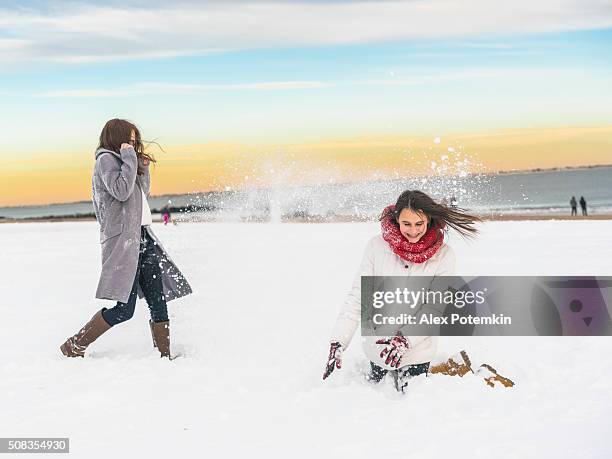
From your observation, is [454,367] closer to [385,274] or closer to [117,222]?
[385,274]

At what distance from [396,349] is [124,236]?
2.11 m

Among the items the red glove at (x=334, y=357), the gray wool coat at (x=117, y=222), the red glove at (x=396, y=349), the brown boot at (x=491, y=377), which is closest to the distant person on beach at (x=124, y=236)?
the gray wool coat at (x=117, y=222)

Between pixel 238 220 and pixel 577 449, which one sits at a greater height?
pixel 238 220

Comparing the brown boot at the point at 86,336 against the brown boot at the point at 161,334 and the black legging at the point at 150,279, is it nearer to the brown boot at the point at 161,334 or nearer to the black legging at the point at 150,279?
the black legging at the point at 150,279

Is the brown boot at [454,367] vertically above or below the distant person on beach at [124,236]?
below

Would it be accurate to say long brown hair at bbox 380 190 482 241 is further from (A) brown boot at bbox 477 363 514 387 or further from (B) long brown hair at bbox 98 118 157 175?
(B) long brown hair at bbox 98 118 157 175

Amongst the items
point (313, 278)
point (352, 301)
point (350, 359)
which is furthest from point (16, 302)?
point (352, 301)

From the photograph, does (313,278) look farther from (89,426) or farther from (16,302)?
(89,426)

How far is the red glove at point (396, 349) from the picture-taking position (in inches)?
171

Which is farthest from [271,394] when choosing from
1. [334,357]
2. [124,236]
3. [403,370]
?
[124,236]

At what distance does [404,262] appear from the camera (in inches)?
173

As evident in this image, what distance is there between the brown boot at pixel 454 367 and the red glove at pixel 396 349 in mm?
334

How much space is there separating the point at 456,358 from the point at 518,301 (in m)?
3.02

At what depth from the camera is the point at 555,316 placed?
6352 millimetres
